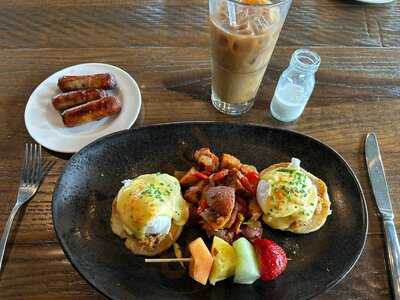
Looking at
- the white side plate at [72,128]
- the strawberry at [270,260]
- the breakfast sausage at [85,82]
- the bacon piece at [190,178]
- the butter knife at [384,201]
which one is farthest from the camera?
the breakfast sausage at [85,82]

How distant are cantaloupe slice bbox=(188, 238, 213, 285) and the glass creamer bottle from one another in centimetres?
68

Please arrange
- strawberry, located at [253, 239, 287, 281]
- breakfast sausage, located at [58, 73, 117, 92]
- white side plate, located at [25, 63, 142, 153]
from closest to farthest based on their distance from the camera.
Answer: strawberry, located at [253, 239, 287, 281]
white side plate, located at [25, 63, 142, 153]
breakfast sausage, located at [58, 73, 117, 92]

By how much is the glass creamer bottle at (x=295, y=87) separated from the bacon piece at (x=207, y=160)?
1.25 ft

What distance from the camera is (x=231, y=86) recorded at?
1.57 meters

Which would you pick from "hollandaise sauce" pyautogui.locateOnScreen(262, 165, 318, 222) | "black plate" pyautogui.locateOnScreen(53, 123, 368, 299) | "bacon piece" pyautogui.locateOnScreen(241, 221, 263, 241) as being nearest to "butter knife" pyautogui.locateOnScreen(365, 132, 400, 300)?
"black plate" pyautogui.locateOnScreen(53, 123, 368, 299)

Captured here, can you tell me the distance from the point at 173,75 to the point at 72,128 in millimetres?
506

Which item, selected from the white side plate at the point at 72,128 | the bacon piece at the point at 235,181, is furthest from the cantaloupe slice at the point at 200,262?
the white side plate at the point at 72,128

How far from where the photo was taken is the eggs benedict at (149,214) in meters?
1.20

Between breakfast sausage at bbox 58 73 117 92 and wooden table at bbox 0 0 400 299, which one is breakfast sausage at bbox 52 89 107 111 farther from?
wooden table at bbox 0 0 400 299

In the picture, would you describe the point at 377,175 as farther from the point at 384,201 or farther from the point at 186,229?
the point at 186,229

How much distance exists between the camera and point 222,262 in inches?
45.8

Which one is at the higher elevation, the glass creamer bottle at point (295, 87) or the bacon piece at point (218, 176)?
the glass creamer bottle at point (295, 87)

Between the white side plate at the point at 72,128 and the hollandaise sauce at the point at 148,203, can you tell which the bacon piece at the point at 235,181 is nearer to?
the hollandaise sauce at the point at 148,203

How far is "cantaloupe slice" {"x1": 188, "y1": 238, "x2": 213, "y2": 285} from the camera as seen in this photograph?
3.81 feet
